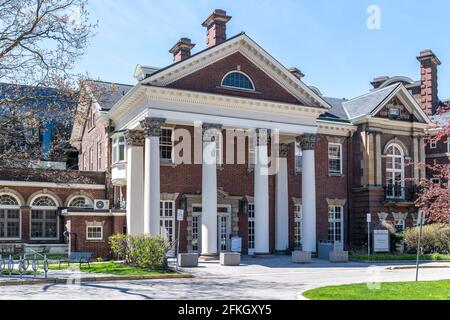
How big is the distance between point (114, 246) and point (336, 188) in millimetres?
16253

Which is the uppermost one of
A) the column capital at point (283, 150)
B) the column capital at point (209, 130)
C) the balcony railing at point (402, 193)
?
the column capital at point (209, 130)

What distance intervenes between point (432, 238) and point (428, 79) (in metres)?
13.5

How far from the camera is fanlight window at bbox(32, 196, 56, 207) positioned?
107 ft

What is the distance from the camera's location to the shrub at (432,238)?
33.6 meters

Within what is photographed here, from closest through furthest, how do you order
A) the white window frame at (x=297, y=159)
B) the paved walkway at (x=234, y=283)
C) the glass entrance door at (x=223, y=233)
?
the paved walkway at (x=234, y=283) < the glass entrance door at (x=223, y=233) < the white window frame at (x=297, y=159)

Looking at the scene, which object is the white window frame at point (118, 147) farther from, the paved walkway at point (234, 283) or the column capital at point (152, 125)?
the paved walkway at point (234, 283)

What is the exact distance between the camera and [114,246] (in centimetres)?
2520

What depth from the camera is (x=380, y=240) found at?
34969 millimetres

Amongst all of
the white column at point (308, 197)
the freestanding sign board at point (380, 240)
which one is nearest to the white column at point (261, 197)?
the white column at point (308, 197)

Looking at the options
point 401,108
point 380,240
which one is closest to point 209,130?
point 380,240

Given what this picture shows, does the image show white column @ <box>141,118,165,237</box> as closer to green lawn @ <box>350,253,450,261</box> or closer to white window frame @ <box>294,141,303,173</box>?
white window frame @ <box>294,141,303,173</box>

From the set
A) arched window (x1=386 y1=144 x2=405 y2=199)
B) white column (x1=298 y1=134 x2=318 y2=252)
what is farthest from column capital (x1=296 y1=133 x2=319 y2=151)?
arched window (x1=386 y1=144 x2=405 y2=199)

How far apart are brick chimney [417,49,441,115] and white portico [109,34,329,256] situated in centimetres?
1430

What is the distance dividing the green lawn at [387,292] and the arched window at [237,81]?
14.6 meters
